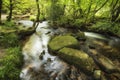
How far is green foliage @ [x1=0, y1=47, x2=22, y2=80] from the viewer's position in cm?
722

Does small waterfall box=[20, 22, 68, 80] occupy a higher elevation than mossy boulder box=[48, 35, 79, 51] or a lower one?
lower

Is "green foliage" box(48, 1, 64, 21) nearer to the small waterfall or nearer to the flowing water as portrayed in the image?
the small waterfall

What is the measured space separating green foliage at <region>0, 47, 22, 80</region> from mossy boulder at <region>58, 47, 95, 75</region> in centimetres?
292

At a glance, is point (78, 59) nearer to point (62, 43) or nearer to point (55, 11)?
point (62, 43)

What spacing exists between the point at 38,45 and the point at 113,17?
1077cm

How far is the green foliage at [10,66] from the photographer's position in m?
7.22

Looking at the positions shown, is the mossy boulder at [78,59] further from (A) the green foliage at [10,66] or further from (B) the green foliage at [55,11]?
(B) the green foliage at [55,11]

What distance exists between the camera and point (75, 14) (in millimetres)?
20766

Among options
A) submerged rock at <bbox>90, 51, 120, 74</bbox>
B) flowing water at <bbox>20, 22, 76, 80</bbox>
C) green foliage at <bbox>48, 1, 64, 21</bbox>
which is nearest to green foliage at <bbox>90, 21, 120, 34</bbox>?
green foliage at <bbox>48, 1, 64, 21</bbox>

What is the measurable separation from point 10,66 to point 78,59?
13.4 ft

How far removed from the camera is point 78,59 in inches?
377

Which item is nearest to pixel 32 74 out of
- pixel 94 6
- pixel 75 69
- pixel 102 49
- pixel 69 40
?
pixel 75 69

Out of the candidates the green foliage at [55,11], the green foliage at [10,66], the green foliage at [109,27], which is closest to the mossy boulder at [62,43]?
the green foliage at [10,66]

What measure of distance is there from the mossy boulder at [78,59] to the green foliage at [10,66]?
292cm
